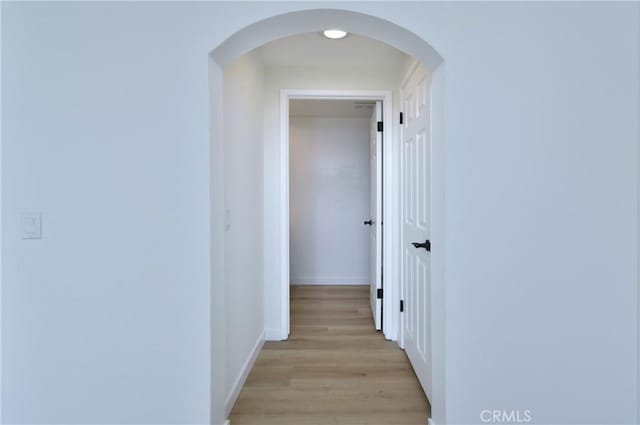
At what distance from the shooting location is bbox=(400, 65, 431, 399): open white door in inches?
84.3

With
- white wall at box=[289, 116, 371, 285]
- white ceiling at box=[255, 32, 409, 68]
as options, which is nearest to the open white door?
white ceiling at box=[255, 32, 409, 68]

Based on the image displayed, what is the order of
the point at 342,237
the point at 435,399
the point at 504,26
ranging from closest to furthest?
the point at 504,26
the point at 435,399
the point at 342,237

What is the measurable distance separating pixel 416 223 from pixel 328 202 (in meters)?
2.65

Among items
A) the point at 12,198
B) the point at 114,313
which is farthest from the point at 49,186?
the point at 114,313

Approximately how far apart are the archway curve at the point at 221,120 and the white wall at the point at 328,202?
3211 mm

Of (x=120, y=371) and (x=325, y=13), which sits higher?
(x=325, y=13)

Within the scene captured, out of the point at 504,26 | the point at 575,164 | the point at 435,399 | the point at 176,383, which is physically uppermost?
the point at 504,26

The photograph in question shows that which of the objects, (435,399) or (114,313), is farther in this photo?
(435,399)

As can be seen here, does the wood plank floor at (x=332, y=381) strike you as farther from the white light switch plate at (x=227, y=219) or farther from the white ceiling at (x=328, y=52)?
the white ceiling at (x=328, y=52)

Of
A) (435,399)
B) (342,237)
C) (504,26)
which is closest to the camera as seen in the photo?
(504,26)

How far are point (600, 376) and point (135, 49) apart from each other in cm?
243

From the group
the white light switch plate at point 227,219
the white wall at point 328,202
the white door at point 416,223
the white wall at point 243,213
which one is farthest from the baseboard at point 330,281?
the white light switch plate at point 227,219

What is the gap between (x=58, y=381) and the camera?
1633 millimetres

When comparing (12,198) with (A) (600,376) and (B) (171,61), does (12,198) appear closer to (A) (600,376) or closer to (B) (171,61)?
(B) (171,61)
